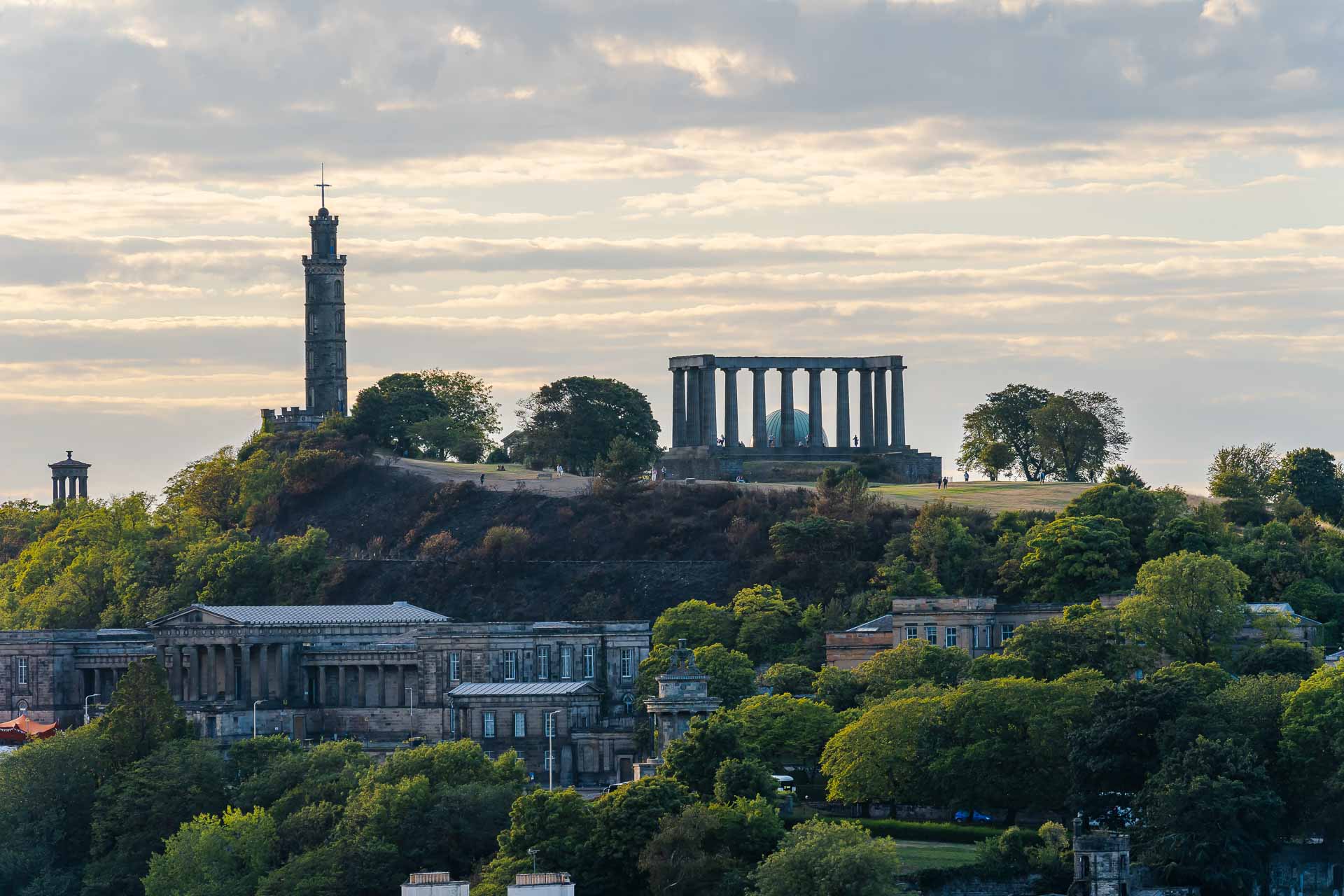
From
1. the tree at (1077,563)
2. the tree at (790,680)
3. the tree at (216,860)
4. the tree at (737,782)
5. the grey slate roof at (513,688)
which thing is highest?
the tree at (1077,563)

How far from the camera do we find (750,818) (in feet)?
404

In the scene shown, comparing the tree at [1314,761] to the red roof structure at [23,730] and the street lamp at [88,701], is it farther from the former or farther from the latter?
the street lamp at [88,701]

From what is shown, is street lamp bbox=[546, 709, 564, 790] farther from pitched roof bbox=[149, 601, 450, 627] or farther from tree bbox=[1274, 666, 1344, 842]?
tree bbox=[1274, 666, 1344, 842]

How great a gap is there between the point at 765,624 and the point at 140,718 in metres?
36.1

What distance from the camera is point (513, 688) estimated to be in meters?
162

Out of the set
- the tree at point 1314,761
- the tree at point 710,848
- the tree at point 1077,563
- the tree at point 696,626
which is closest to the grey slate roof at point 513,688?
the tree at point 696,626

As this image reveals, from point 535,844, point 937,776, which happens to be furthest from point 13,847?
point 937,776

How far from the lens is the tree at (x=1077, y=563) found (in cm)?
16650

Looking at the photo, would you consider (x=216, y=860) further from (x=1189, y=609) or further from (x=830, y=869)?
(x=1189, y=609)

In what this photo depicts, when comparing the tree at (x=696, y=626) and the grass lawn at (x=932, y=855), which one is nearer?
the grass lawn at (x=932, y=855)

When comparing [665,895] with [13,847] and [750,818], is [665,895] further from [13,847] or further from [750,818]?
[13,847]

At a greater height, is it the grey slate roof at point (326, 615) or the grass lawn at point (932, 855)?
the grey slate roof at point (326, 615)

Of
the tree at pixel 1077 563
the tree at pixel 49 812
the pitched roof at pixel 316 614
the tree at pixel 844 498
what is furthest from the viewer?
the tree at pixel 844 498

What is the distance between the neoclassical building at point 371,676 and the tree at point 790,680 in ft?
24.9
